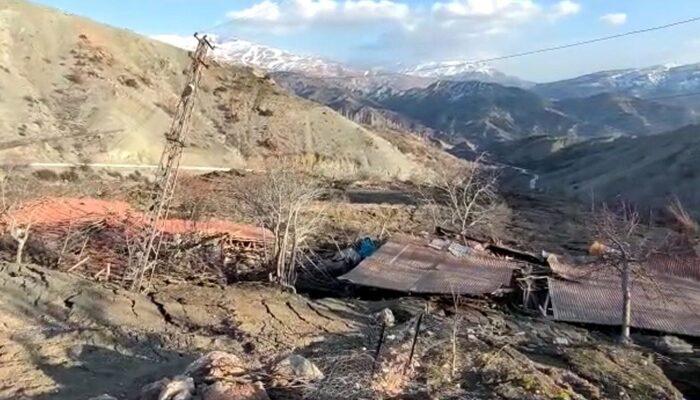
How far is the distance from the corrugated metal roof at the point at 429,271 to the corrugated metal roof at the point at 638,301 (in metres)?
1.35

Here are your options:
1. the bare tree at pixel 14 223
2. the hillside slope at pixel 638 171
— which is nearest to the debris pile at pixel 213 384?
the bare tree at pixel 14 223

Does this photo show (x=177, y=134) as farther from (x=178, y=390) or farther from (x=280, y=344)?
(x=178, y=390)

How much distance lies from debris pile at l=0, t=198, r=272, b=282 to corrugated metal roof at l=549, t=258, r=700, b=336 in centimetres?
762

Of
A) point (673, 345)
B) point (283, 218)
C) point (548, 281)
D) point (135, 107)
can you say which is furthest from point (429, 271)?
point (135, 107)

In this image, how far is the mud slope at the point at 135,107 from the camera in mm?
43875

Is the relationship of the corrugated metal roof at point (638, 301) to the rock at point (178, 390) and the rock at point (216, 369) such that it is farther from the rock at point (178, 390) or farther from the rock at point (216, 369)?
the rock at point (178, 390)

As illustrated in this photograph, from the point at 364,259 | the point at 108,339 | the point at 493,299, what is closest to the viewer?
the point at 108,339

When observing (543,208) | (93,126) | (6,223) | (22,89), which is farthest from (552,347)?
(22,89)

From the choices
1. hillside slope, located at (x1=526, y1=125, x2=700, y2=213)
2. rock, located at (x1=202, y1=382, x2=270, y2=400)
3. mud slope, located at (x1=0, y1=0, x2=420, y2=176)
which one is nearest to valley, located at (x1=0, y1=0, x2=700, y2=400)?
rock, located at (x1=202, y1=382, x2=270, y2=400)

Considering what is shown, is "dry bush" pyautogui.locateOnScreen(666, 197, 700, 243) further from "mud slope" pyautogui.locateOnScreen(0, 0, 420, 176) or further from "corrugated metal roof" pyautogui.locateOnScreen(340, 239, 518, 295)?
"mud slope" pyautogui.locateOnScreen(0, 0, 420, 176)

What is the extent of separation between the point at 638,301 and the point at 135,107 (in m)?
42.4

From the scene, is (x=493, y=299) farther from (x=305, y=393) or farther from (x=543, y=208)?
(x=543, y=208)

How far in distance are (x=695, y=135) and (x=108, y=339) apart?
63.8m

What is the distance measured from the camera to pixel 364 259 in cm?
1745
